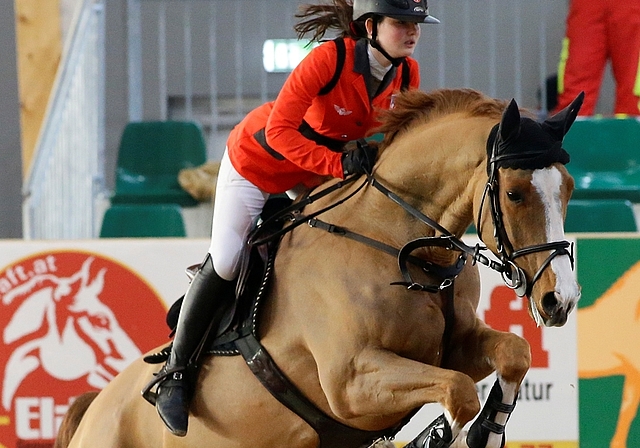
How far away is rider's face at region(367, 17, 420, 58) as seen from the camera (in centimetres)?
342

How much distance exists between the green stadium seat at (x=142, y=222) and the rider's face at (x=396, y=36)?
2.94m

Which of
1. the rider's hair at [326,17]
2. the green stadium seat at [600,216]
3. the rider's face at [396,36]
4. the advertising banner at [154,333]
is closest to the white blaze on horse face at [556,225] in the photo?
the rider's face at [396,36]

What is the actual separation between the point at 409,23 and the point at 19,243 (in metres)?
2.60

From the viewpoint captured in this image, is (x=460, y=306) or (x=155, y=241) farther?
(x=155, y=241)

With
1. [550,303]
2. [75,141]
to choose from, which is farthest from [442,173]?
[75,141]


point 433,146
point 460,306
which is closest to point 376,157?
point 433,146

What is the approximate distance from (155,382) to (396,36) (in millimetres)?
1549

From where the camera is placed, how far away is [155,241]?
5.12m

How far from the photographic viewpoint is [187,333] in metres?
3.79

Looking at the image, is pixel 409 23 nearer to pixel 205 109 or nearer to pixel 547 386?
pixel 547 386

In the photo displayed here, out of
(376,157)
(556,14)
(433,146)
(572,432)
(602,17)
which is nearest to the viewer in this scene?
(433,146)

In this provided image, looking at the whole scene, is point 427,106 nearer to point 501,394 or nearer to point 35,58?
point 501,394

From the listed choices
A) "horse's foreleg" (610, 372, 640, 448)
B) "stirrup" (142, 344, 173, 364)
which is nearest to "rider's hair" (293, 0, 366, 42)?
"stirrup" (142, 344, 173, 364)

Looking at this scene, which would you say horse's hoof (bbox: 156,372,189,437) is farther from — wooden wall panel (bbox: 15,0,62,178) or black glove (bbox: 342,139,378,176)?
wooden wall panel (bbox: 15,0,62,178)
